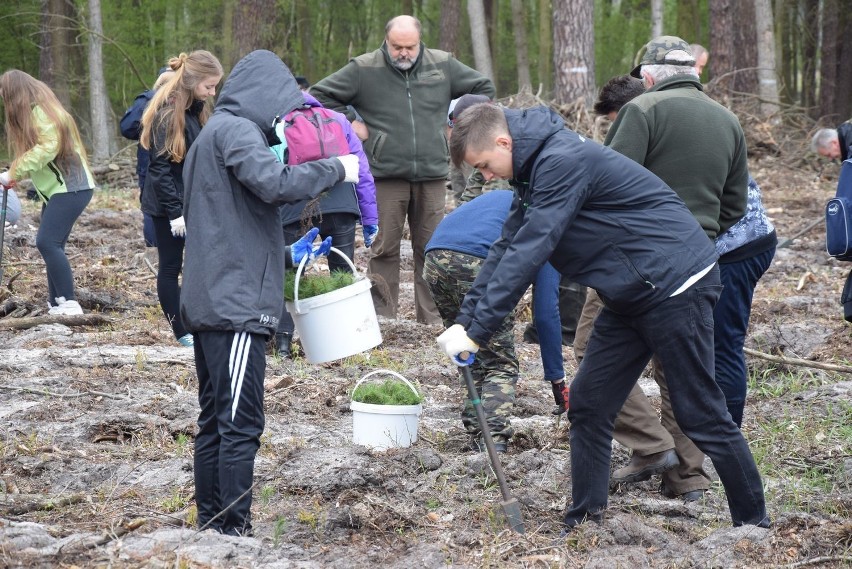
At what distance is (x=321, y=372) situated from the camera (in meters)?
6.69

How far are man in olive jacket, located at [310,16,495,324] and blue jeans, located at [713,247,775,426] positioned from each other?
11.2 ft

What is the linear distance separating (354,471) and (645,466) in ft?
4.34

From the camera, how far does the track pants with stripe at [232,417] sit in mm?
3648

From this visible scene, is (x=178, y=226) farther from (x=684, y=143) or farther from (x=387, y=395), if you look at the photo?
(x=684, y=143)

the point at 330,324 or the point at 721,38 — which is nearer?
the point at 330,324

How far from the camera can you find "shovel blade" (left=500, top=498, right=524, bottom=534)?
3.95 metres

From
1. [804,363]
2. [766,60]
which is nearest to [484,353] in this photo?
[804,363]

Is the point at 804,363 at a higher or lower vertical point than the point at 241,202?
lower

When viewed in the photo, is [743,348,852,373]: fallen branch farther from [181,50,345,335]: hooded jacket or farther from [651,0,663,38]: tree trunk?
[651,0,663,38]: tree trunk

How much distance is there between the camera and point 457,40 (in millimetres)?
21234

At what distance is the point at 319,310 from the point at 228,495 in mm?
1088

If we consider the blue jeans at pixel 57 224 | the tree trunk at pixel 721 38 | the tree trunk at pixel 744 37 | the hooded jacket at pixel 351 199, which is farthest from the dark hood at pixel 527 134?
the tree trunk at pixel 744 37

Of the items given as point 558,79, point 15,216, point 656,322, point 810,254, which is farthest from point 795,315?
point 558,79

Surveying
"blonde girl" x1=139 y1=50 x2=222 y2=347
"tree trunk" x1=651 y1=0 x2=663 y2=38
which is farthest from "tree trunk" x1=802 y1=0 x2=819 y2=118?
"blonde girl" x1=139 y1=50 x2=222 y2=347
